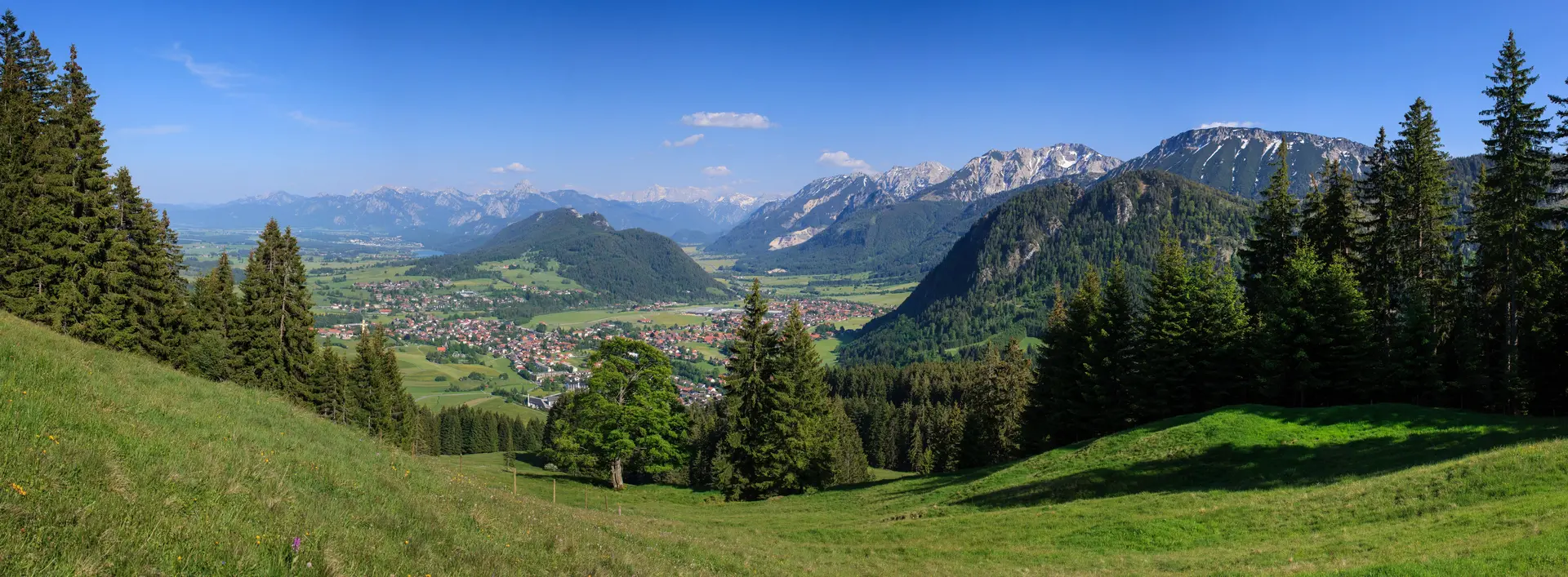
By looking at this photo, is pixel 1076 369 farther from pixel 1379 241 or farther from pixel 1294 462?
pixel 1294 462

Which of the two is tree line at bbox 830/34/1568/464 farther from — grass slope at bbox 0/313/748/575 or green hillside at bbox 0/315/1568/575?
grass slope at bbox 0/313/748/575

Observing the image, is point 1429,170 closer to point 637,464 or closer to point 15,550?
point 637,464

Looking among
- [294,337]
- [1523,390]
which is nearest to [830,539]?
[1523,390]

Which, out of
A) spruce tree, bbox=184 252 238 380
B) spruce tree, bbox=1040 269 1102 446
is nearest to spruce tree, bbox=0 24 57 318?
spruce tree, bbox=184 252 238 380

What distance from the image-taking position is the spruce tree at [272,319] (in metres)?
43.8

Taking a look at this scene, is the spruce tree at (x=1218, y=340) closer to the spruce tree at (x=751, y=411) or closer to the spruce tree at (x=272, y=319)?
the spruce tree at (x=751, y=411)

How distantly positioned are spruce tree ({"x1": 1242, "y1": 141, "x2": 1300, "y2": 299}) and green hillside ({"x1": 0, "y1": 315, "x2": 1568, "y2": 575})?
16384 mm

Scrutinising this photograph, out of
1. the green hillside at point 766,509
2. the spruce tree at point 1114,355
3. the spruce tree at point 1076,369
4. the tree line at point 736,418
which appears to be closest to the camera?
the green hillside at point 766,509

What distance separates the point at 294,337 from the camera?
46312mm

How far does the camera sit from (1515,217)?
107ft

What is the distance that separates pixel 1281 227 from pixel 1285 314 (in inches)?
349

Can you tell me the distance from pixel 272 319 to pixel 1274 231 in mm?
65329

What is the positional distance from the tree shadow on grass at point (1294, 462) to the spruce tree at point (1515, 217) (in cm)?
905

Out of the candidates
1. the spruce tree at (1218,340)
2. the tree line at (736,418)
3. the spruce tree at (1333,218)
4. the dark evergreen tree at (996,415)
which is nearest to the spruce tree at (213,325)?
the tree line at (736,418)
